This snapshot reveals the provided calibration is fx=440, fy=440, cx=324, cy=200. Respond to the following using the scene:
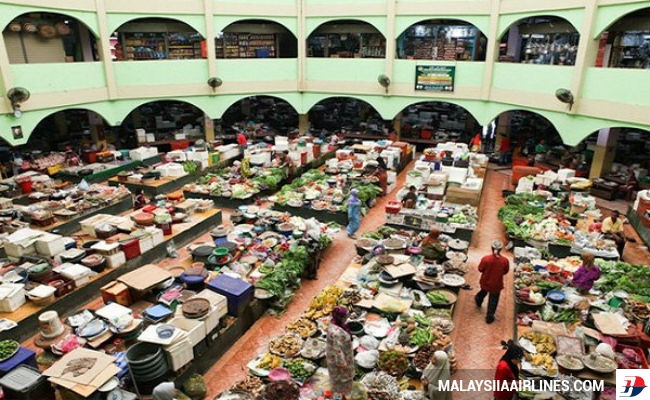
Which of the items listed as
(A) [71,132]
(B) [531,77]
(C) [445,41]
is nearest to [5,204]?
(A) [71,132]

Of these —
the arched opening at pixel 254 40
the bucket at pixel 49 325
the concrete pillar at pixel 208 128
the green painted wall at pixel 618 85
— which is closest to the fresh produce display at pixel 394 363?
the bucket at pixel 49 325

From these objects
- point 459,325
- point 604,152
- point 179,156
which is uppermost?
point 604,152

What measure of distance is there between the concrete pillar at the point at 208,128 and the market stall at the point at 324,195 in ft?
21.8

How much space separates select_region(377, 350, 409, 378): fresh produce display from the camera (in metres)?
6.67

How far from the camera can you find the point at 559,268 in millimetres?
9438

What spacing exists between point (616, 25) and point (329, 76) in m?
11.0

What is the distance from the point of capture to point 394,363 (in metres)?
6.70

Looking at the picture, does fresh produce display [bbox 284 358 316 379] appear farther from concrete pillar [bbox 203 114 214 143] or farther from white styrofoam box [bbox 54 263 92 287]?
concrete pillar [bbox 203 114 214 143]

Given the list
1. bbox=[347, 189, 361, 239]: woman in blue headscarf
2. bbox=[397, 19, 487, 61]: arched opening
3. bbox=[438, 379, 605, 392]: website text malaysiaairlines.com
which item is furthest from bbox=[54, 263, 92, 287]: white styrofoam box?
bbox=[397, 19, 487, 61]: arched opening

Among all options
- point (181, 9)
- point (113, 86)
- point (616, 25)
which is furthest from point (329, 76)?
point (616, 25)

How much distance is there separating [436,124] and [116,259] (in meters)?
16.3

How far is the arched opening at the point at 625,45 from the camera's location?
15.1 meters

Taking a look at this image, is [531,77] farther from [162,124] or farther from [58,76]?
A: [58,76]

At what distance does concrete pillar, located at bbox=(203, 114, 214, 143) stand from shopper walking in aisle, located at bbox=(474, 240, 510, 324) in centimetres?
1477
